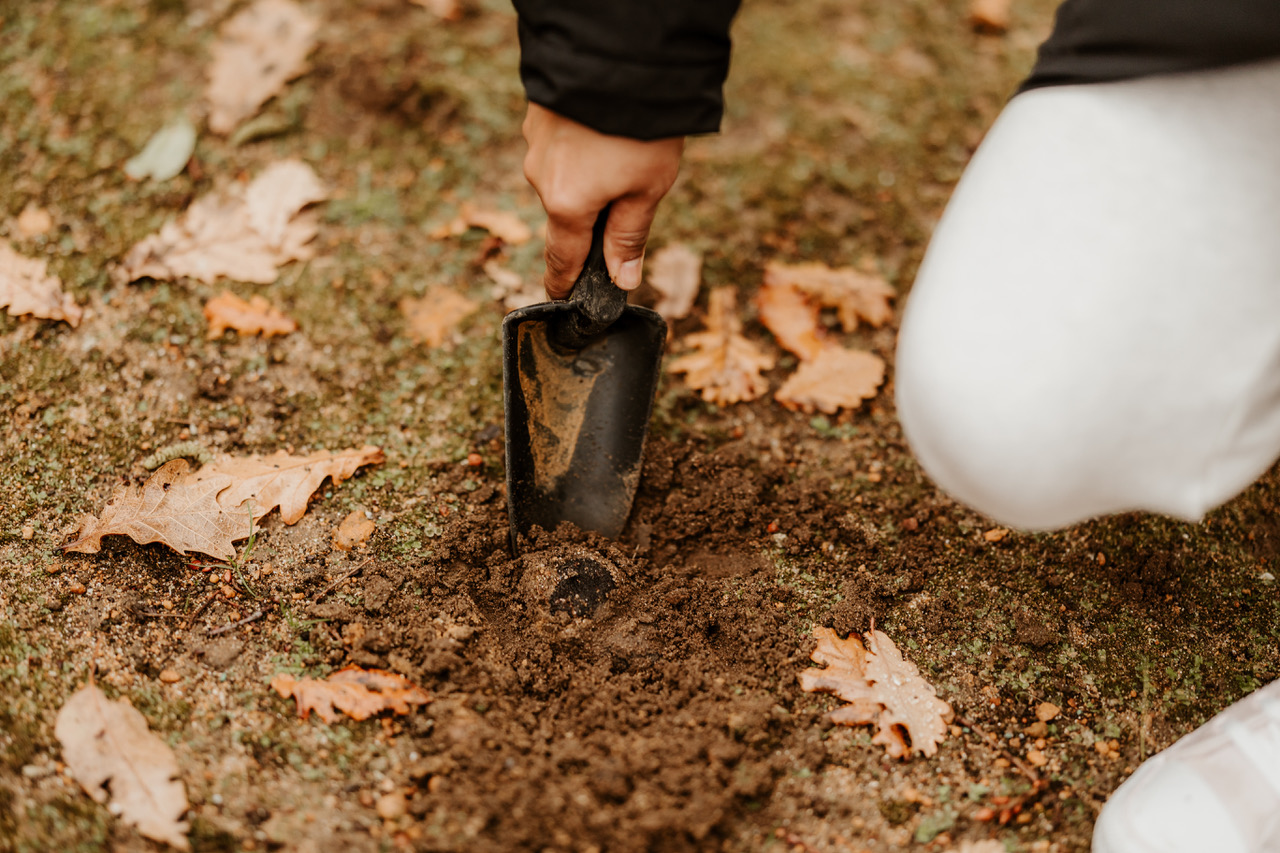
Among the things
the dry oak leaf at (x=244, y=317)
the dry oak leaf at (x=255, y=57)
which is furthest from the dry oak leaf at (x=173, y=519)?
the dry oak leaf at (x=255, y=57)

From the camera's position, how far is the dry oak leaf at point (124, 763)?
1.37m

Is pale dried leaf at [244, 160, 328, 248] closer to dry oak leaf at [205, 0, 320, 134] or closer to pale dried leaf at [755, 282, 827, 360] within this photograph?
dry oak leaf at [205, 0, 320, 134]

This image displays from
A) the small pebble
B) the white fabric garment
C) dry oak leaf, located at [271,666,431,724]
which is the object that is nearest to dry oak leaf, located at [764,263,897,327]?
the white fabric garment

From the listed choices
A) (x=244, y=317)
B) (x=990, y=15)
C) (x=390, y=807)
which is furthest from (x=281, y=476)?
(x=990, y=15)

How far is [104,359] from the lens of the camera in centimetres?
204

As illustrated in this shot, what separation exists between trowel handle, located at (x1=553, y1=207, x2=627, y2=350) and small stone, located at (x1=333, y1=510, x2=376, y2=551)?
59 centimetres

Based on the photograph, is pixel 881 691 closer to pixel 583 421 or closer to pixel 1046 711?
pixel 1046 711

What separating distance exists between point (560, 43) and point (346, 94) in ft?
5.30

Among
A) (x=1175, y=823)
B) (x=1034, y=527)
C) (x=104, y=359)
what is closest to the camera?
(x=1175, y=823)

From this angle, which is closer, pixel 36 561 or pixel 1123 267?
pixel 1123 267

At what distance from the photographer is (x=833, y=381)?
2.18 meters

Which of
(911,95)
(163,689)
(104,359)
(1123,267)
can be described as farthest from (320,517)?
(911,95)

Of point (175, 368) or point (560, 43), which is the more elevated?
point (560, 43)

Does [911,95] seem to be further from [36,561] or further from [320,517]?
[36,561]
